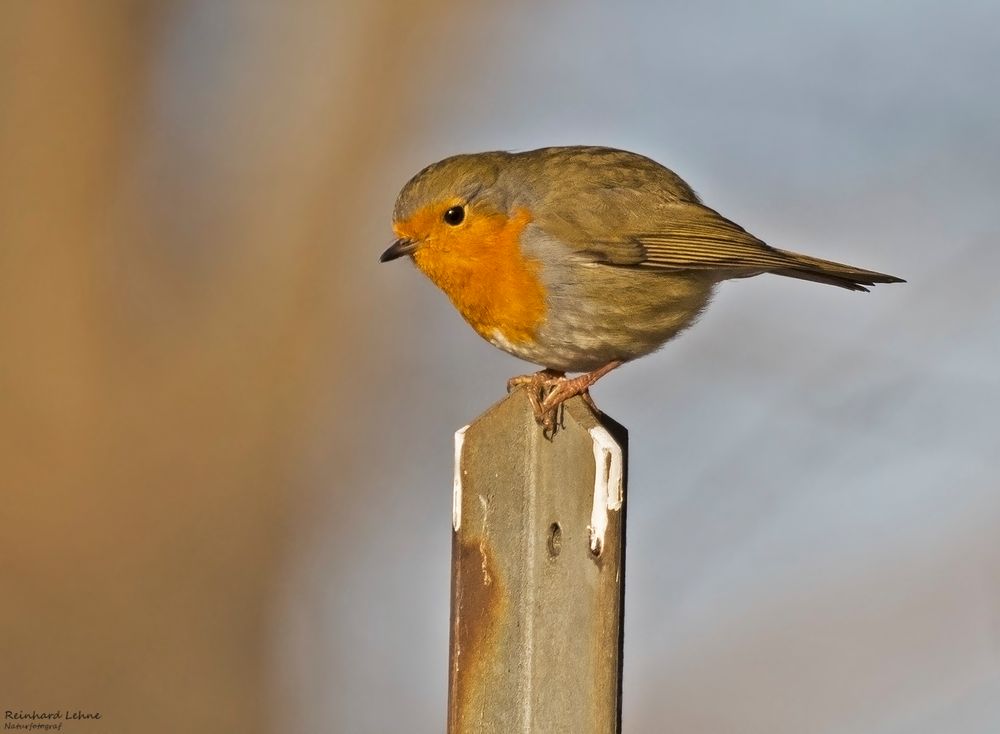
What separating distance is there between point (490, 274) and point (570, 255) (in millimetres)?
279

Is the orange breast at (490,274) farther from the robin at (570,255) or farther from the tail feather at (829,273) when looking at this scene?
the tail feather at (829,273)

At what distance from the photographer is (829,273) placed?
160 inches

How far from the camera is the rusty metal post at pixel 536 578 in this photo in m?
2.53

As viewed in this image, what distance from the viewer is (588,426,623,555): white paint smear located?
101 inches

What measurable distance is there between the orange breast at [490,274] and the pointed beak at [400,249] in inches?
1.1

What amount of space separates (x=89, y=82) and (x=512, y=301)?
141 inches

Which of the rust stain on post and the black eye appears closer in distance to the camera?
the rust stain on post

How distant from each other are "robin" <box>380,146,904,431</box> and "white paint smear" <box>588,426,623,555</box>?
51.7 inches

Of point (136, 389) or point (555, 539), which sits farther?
point (136, 389)
